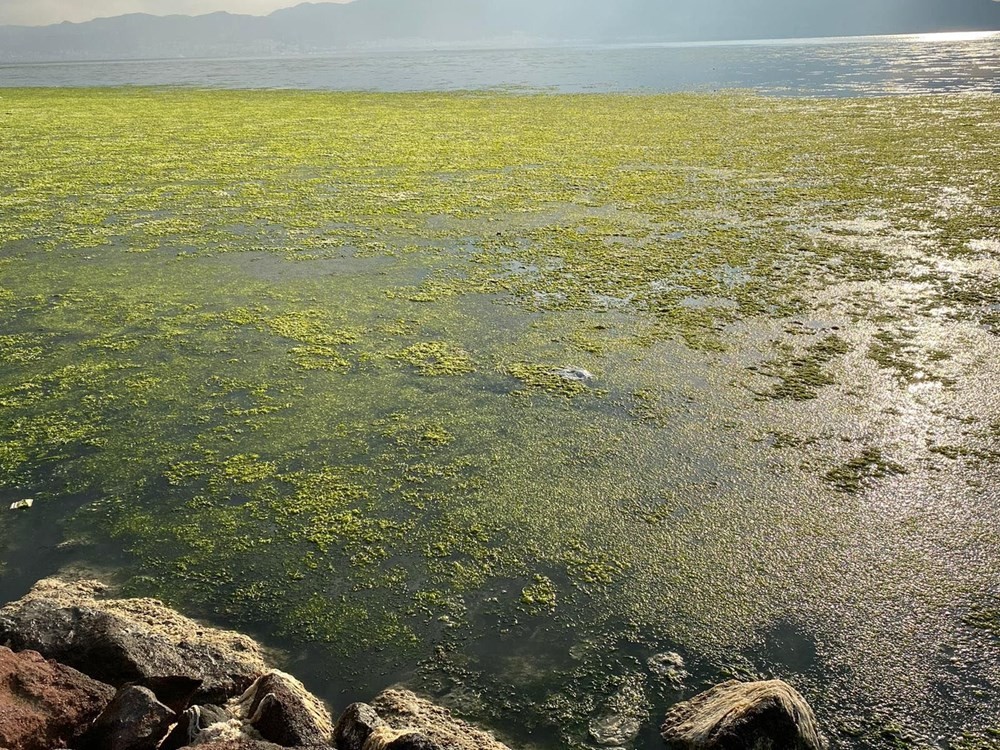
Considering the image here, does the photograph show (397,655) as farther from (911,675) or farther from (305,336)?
(305,336)

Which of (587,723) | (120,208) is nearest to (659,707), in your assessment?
(587,723)

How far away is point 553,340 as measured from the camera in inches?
227

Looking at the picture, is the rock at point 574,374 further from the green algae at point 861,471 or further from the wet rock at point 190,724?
the wet rock at point 190,724

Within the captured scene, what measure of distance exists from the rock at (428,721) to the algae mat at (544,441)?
9cm

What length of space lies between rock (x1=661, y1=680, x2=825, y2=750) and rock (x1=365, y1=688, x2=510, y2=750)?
0.62 metres

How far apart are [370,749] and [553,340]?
3760 millimetres

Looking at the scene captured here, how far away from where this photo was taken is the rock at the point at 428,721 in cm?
256

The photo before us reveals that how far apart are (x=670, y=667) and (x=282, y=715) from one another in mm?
1413

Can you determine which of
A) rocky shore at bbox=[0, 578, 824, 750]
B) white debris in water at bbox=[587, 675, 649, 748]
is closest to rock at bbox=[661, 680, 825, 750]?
rocky shore at bbox=[0, 578, 824, 750]

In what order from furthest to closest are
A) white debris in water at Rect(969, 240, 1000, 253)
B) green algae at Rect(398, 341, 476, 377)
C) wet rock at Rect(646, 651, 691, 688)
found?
white debris in water at Rect(969, 240, 1000, 253) → green algae at Rect(398, 341, 476, 377) → wet rock at Rect(646, 651, 691, 688)

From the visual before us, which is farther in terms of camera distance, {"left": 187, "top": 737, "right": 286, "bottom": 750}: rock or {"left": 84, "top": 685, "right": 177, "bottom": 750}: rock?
{"left": 84, "top": 685, "right": 177, "bottom": 750}: rock

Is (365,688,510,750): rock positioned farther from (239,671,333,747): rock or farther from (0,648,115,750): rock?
(0,648,115,750): rock

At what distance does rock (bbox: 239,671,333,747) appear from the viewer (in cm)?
238

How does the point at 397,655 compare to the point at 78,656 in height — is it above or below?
below
